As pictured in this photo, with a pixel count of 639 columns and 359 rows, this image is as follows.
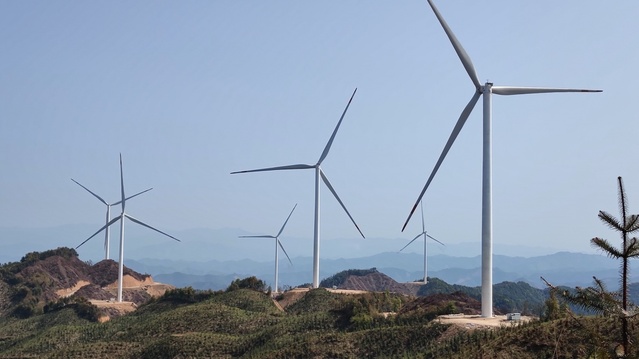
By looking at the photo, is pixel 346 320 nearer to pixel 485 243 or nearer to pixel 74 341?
pixel 485 243

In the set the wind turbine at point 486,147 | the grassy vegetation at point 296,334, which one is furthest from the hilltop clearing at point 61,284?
the wind turbine at point 486,147

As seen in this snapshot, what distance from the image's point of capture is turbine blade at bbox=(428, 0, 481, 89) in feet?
163

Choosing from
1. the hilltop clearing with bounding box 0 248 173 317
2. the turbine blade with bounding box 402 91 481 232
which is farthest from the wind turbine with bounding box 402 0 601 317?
the hilltop clearing with bounding box 0 248 173 317

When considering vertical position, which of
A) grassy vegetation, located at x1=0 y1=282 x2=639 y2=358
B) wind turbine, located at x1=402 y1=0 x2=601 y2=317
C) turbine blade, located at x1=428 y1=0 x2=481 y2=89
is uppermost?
turbine blade, located at x1=428 y1=0 x2=481 y2=89

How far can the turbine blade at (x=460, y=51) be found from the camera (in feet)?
163

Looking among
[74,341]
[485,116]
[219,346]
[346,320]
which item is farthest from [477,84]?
[74,341]

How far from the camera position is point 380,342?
51.4 meters

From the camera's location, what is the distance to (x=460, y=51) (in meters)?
A: 51.0

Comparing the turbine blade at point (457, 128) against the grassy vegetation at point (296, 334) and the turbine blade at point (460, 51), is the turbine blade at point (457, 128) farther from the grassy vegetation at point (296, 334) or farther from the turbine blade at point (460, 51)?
the grassy vegetation at point (296, 334)

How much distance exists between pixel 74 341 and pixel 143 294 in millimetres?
68578

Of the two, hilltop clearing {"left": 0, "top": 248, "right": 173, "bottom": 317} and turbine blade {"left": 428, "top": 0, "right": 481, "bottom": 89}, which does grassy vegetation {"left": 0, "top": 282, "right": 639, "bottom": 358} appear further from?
hilltop clearing {"left": 0, "top": 248, "right": 173, "bottom": 317}

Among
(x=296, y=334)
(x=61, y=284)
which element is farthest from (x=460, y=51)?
(x=61, y=284)

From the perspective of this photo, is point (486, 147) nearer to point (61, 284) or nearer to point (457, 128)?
point (457, 128)

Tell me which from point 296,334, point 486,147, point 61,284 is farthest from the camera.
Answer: point 61,284
